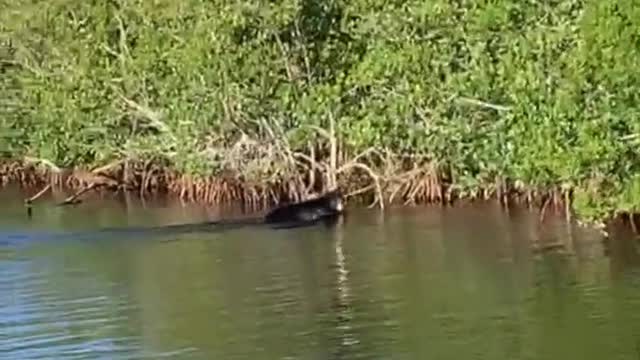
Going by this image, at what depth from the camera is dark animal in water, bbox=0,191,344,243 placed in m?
31.3

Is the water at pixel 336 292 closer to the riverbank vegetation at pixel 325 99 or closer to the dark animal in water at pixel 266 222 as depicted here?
the dark animal in water at pixel 266 222

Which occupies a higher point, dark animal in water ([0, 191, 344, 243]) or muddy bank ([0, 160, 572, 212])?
muddy bank ([0, 160, 572, 212])

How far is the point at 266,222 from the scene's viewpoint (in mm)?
31812

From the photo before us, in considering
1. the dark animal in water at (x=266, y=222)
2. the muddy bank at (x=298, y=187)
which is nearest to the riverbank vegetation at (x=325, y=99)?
the muddy bank at (x=298, y=187)

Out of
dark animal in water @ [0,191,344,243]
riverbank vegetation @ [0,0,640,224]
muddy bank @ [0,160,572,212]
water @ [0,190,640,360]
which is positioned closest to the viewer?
water @ [0,190,640,360]

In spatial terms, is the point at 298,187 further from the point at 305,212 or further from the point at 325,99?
the point at 325,99

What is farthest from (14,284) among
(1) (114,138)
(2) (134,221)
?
(1) (114,138)

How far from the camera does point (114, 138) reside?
3841 cm

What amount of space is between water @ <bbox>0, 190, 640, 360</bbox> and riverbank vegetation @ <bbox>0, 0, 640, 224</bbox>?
1.26 meters

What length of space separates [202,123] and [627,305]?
48.7 ft

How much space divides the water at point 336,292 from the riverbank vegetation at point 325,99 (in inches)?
49.7

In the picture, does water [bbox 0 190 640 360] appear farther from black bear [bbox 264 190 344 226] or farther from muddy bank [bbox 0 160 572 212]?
black bear [bbox 264 190 344 226]

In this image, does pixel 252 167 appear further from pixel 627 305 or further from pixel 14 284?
pixel 627 305

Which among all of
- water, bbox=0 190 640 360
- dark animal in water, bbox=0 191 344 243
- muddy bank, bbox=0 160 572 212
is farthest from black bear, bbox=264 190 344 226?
muddy bank, bbox=0 160 572 212
